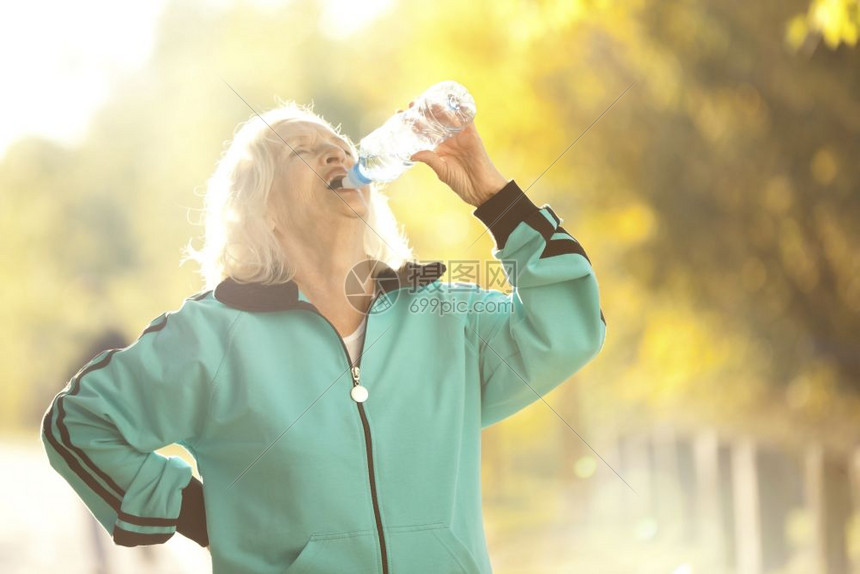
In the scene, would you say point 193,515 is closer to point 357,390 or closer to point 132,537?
point 132,537

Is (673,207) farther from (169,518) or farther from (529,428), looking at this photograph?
(529,428)

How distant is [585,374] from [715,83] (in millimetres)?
8312

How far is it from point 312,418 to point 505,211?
2.20ft

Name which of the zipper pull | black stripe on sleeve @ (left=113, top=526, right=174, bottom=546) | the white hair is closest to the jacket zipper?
the zipper pull

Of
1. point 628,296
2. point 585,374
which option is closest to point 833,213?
point 628,296

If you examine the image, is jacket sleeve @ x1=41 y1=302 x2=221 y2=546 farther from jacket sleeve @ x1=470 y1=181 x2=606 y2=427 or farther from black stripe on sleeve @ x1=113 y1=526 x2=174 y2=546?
jacket sleeve @ x1=470 y1=181 x2=606 y2=427

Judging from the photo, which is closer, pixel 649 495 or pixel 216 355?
pixel 216 355

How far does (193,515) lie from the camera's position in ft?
7.73

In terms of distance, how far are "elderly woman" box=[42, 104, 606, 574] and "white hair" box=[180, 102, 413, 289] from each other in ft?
0.05

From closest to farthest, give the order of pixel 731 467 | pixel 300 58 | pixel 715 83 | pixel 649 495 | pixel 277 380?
1. pixel 277 380
2. pixel 715 83
3. pixel 731 467
4. pixel 649 495
5. pixel 300 58

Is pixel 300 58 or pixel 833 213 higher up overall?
pixel 300 58

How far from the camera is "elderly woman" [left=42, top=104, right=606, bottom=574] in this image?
2209 millimetres

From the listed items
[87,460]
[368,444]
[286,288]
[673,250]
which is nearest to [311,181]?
[286,288]

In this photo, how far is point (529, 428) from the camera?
18.2 m
